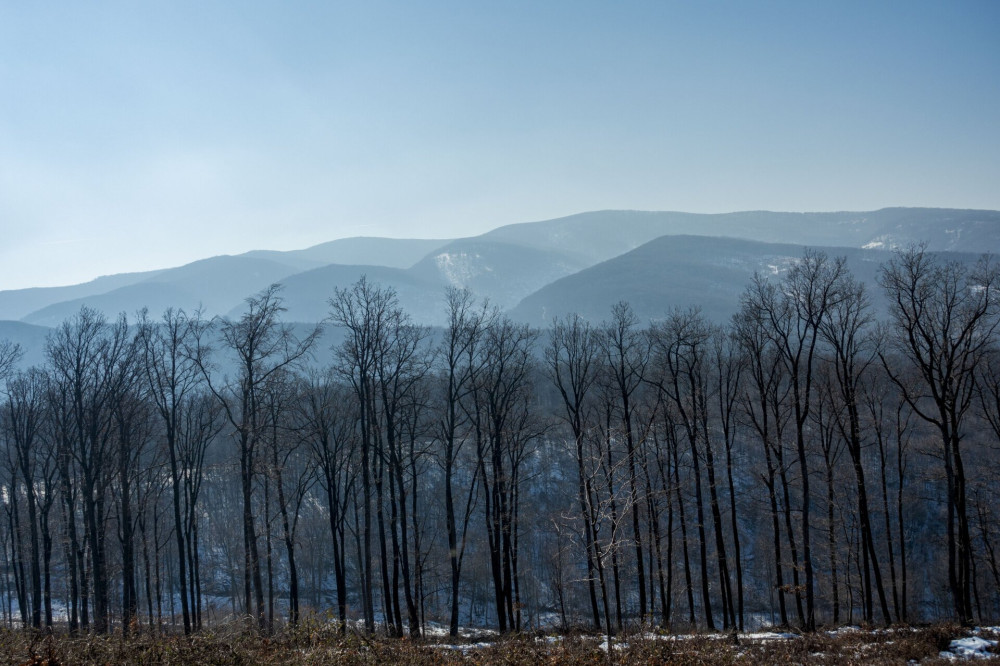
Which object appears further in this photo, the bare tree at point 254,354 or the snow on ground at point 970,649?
Answer: the bare tree at point 254,354

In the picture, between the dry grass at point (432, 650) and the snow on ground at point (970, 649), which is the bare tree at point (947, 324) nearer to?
the dry grass at point (432, 650)

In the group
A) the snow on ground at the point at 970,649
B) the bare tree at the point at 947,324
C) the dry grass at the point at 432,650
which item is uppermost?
the bare tree at the point at 947,324

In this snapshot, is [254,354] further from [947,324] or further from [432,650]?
[947,324]

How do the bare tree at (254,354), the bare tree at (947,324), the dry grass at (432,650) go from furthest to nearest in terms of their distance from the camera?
the bare tree at (254,354) → the bare tree at (947,324) → the dry grass at (432,650)

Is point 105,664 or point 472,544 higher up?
point 105,664

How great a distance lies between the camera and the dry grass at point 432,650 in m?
9.70

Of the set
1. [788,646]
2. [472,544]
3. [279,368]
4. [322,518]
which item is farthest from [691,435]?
[322,518]

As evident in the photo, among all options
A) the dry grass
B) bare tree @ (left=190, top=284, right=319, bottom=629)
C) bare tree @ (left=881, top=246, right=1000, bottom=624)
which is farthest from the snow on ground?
bare tree @ (left=190, top=284, right=319, bottom=629)

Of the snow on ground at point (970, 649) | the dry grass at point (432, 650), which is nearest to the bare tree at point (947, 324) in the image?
the dry grass at point (432, 650)

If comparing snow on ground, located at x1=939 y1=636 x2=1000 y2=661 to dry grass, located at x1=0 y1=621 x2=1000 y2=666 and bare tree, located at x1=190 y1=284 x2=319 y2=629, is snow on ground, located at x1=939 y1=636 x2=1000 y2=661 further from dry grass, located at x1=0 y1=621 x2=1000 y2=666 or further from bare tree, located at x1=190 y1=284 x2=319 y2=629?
bare tree, located at x1=190 y1=284 x2=319 y2=629

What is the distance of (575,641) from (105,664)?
10.4 metres

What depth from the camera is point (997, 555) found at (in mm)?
37719

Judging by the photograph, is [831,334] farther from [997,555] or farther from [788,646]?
[997,555]

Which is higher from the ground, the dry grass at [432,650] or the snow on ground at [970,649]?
the dry grass at [432,650]
